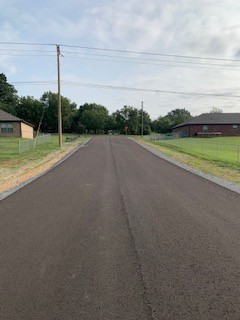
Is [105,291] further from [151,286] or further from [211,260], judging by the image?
[211,260]

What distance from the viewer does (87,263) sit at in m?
4.66

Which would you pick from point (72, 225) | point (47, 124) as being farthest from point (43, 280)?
point (47, 124)

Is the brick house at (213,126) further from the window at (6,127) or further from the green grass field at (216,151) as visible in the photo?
the window at (6,127)

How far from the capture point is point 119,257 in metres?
4.89

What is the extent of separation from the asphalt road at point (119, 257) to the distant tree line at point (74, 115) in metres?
89.0

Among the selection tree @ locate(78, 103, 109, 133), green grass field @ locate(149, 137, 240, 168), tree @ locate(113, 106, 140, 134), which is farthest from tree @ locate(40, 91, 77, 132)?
green grass field @ locate(149, 137, 240, 168)

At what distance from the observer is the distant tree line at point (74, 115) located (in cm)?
9562

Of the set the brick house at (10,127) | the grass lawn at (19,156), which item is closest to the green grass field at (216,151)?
the grass lawn at (19,156)

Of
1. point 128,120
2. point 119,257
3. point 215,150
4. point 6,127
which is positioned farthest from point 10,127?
point 128,120

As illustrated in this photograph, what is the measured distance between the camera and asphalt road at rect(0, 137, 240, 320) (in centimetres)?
352

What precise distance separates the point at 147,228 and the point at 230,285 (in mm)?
2475

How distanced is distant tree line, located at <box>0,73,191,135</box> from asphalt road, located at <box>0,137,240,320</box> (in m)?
89.0

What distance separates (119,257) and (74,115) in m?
107

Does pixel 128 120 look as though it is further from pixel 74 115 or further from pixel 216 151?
pixel 216 151
